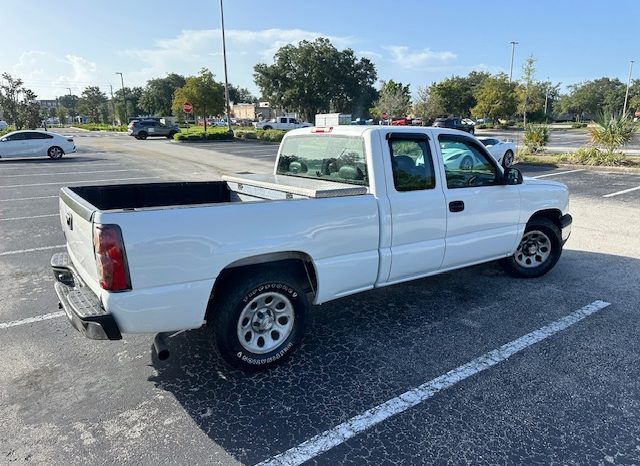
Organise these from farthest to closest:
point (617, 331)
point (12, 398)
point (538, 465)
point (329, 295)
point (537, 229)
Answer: point (537, 229) → point (617, 331) → point (329, 295) → point (12, 398) → point (538, 465)

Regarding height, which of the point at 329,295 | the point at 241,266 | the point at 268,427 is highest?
the point at 241,266

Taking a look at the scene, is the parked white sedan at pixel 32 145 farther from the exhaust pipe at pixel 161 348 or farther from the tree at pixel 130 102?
the tree at pixel 130 102

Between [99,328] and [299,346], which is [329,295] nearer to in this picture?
[299,346]

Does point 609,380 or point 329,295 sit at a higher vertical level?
point 329,295

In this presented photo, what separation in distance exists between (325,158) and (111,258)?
2.29 meters

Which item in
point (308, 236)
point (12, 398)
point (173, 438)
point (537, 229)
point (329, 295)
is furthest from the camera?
point (537, 229)

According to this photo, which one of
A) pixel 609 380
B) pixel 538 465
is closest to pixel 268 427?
pixel 538 465

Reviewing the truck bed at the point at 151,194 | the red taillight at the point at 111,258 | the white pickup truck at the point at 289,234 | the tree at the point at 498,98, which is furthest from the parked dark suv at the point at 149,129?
the red taillight at the point at 111,258

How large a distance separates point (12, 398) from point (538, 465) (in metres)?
3.35

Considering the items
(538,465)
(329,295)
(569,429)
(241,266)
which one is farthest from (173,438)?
(569,429)

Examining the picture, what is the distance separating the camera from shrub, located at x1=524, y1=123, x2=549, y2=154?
64.6ft

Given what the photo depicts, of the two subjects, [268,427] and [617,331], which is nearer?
[268,427]

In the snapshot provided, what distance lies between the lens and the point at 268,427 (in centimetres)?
282

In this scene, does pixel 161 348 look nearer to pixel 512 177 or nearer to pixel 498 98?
pixel 512 177
